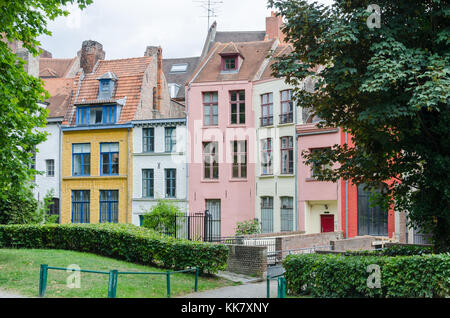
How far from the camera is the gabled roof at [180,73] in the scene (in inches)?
1993

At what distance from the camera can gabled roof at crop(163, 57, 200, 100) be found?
166 feet

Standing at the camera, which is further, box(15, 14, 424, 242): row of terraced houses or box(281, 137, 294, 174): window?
box(281, 137, 294, 174): window

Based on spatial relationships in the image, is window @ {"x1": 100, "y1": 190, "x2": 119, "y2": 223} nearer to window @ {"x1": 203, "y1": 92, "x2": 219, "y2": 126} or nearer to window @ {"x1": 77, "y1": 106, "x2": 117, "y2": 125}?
window @ {"x1": 77, "y1": 106, "x2": 117, "y2": 125}

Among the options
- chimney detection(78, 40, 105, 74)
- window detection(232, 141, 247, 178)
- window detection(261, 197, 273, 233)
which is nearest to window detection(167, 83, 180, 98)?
chimney detection(78, 40, 105, 74)

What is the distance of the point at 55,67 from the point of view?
54.3 m

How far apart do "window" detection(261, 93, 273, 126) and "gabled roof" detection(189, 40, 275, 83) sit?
1781 millimetres

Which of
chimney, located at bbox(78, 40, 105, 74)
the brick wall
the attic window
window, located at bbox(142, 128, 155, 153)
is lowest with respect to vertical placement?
the brick wall

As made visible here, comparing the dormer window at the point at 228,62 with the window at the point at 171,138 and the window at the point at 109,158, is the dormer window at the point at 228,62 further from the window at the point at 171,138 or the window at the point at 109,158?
the window at the point at 109,158

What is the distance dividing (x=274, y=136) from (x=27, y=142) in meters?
19.0

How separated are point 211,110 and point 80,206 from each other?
12575 millimetres

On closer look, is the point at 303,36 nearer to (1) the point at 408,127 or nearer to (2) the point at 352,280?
(1) the point at 408,127

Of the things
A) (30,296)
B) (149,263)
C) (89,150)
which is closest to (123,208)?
(89,150)

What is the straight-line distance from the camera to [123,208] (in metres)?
36.9
